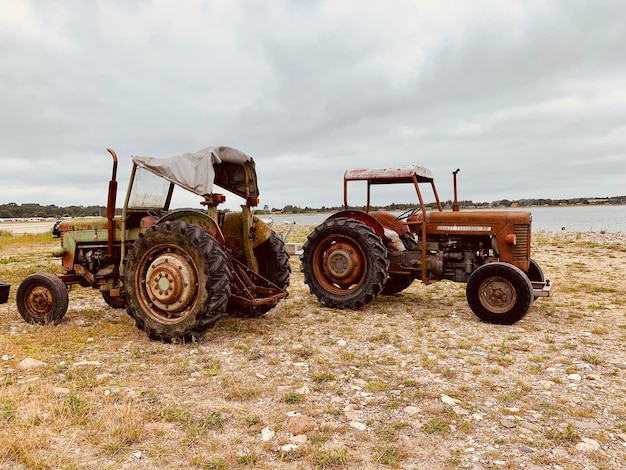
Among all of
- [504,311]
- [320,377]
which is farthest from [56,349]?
[504,311]

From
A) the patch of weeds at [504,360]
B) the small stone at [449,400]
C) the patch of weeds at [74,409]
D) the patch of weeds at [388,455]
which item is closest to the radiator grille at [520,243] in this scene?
the patch of weeds at [504,360]

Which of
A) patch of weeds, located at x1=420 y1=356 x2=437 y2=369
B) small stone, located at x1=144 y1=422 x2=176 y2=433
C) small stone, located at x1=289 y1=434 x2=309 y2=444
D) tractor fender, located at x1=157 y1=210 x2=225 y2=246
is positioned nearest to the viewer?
small stone, located at x1=289 y1=434 x2=309 y2=444

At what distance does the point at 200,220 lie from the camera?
226 inches

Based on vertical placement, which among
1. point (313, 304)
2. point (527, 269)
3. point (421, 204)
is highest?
point (421, 204)

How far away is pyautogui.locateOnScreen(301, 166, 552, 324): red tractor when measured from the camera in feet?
24.1

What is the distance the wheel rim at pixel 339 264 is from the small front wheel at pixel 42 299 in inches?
159

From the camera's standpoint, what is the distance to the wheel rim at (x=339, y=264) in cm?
766

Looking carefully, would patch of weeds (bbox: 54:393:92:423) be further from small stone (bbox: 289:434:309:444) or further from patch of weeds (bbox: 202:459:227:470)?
small stone (bbox: 289:434:309:444)

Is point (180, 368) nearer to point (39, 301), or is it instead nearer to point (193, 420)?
point (193, 420)

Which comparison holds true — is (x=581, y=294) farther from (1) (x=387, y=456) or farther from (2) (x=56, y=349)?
(2) (x=56, y=349)

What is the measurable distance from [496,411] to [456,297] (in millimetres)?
5327

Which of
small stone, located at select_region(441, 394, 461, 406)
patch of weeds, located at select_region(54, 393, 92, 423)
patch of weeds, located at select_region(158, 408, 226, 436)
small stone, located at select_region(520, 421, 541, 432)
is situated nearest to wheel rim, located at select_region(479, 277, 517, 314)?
small stone, located at select_region(441, 394, 461, 406)

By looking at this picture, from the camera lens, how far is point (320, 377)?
13.5 feet

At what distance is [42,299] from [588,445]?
6490 millimetres
